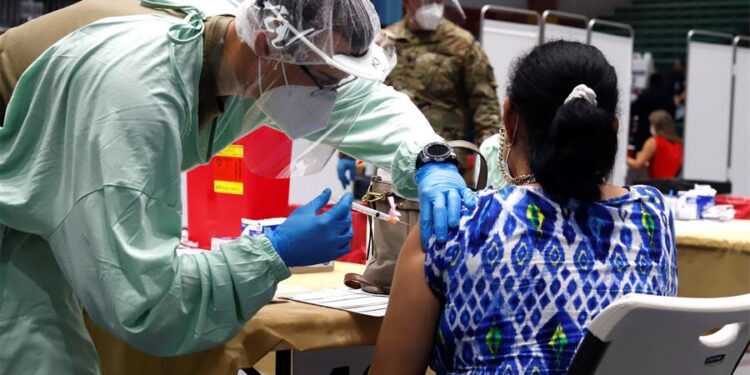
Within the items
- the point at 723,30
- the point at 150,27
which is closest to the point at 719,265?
the point at 150,27

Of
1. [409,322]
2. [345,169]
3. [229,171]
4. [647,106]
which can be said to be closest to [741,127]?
[647,106]

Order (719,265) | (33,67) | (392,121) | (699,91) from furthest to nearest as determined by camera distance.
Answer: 1. (699,91)
2. (719,265)
3. (392,121)
4. (33,67)

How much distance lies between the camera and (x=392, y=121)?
6.59 ft

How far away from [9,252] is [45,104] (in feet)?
0.75

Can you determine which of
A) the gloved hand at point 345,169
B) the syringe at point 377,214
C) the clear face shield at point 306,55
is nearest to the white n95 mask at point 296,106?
the clear face shield at point 306,55

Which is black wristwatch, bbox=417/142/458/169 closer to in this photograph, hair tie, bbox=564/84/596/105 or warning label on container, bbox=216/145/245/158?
hair tie, bbox=564/84/596/105

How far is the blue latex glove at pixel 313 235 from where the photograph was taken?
4.80ft

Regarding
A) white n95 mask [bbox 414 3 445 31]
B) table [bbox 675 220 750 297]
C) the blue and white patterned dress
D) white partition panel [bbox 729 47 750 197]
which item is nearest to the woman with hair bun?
the blue and white patterned dress

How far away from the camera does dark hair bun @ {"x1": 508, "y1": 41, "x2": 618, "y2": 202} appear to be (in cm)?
169

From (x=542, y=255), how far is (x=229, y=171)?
1.09 m

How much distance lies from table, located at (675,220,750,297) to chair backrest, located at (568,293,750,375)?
218 cm

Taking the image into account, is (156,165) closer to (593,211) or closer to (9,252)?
(9,252)

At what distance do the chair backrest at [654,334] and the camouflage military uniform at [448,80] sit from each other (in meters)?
3.11

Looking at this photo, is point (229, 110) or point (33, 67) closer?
point (33, 67)
